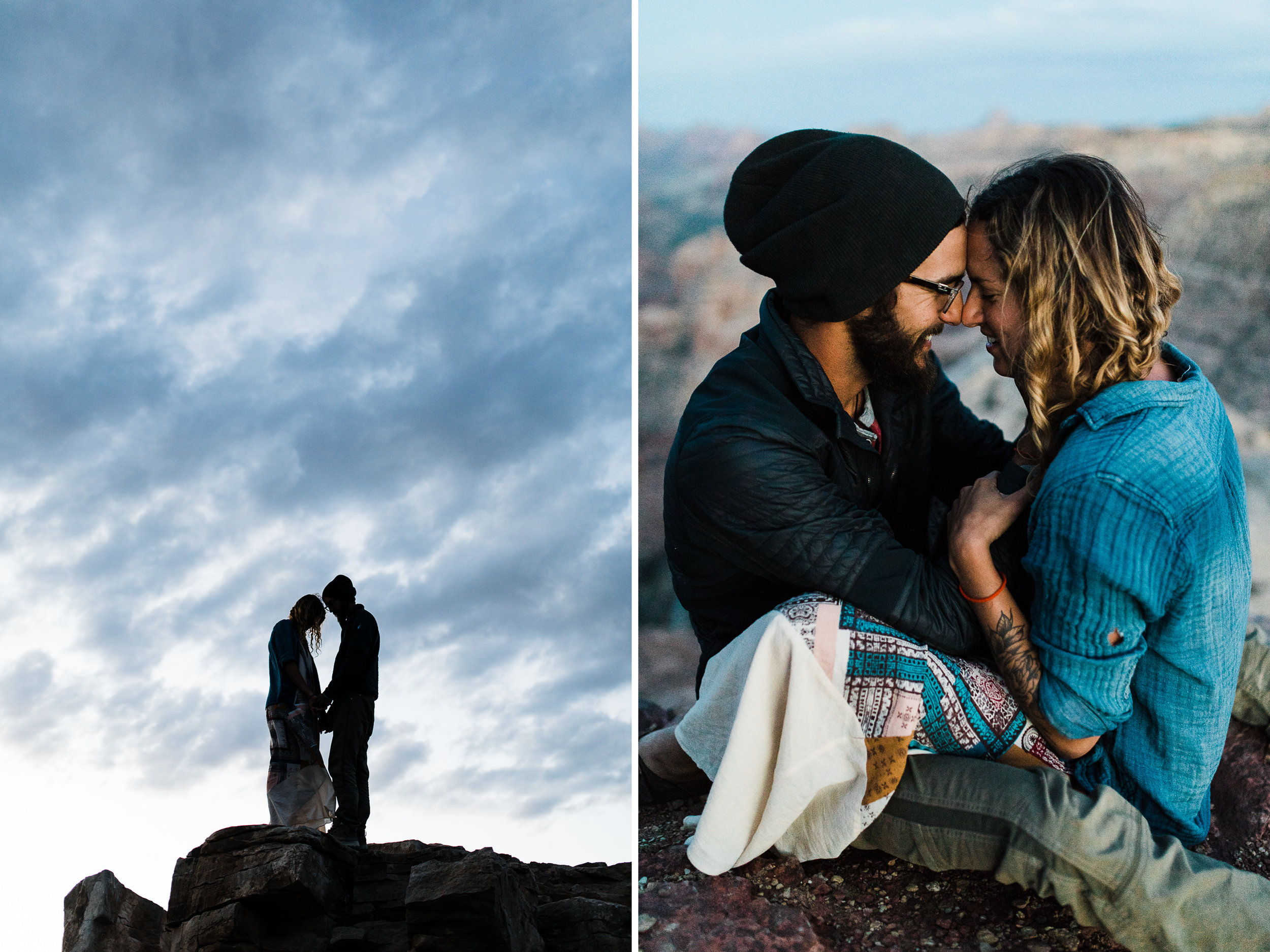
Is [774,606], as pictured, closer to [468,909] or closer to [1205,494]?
[1205,494]

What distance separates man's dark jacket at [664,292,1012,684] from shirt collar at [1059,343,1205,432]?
39cm

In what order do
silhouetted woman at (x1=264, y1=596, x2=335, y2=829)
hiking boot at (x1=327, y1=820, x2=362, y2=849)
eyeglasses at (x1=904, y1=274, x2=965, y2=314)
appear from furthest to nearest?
hiking boot at (x1=327, y1=820, x2=362, y2=849) → silhouetted woman at (x1=264, y1=596, x2=335, y2=829) → eyeglasses at (x1=904, y1=274, x2=965, y2=314)

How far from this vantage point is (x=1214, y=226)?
473 cm

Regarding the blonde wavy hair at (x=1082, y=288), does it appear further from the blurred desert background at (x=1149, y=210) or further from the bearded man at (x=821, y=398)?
the blurred desert background at (x=1149, y=210)

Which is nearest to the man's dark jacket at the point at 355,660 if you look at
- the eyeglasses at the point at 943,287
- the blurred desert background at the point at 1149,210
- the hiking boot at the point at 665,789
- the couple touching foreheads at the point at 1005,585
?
the blurred desert background at the point at 1149,210

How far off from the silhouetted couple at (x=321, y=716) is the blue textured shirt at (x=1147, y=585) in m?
3.52

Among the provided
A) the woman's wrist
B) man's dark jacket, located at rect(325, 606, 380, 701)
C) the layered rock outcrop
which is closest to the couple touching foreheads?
the woman's wrist

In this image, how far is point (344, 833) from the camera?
5090mm

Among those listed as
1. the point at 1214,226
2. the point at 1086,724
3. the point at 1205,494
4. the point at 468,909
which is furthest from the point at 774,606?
the point at 1214,226

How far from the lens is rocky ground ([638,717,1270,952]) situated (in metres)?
2.14

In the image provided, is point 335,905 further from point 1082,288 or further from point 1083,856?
point 1082,288

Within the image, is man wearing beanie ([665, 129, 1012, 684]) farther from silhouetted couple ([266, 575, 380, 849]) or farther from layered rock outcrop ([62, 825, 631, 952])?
silhouetted couple ([266, 575, 380, 849])

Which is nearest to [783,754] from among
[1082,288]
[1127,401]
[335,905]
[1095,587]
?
[1095,587]

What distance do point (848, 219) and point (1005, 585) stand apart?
0.79 meters
